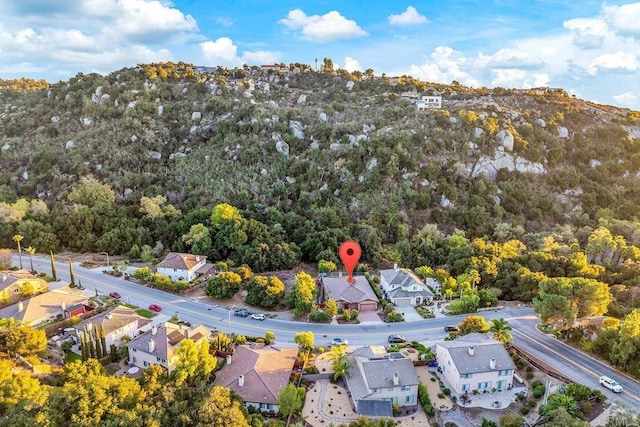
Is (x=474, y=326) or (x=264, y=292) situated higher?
(x=264, y=292)

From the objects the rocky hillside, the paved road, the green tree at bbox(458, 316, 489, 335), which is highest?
the rocky hillside

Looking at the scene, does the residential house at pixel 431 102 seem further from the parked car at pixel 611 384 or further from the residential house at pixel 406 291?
the parked car at pixel 611 384

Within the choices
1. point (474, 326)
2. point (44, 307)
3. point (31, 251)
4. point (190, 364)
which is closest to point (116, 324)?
point (44, 307)

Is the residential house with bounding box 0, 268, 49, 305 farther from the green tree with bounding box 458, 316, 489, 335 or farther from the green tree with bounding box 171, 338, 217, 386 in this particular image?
the green tree with bounding box 458, 316, 489, 335

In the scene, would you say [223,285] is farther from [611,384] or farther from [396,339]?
[611,384]

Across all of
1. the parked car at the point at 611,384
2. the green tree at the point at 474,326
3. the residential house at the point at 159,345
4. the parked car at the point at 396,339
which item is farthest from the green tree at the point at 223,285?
the parked car at the point at 611,384

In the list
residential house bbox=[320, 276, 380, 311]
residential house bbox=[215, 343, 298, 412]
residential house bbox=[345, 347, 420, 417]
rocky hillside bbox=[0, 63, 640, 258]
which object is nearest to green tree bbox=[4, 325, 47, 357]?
residential house bbox=[215, 343, 298, 412]

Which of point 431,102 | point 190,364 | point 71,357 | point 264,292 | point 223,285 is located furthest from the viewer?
point 431,102

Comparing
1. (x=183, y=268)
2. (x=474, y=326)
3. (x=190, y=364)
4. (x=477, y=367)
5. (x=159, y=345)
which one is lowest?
(x=477, y=367)
